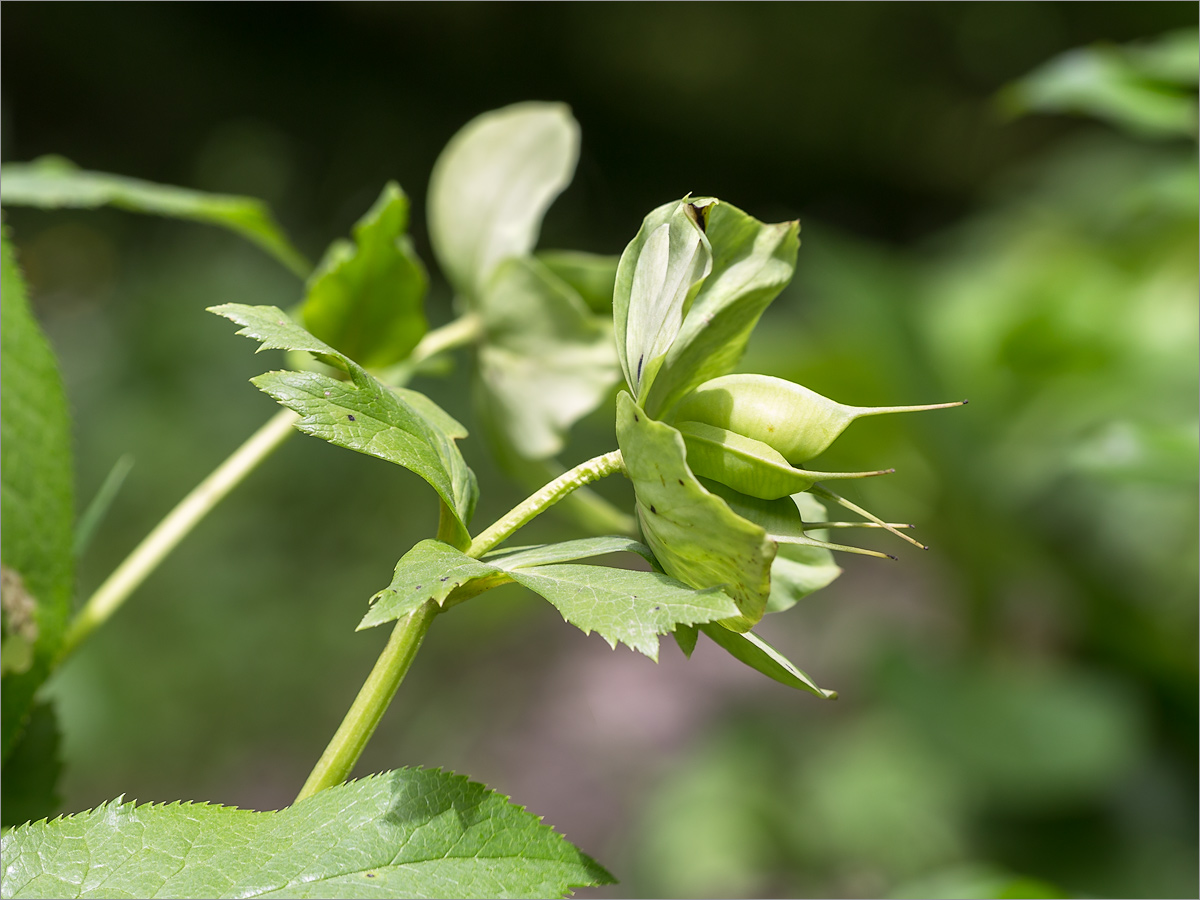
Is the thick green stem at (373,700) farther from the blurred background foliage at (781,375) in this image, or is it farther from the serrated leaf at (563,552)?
the blurred background foliage at (781,375)

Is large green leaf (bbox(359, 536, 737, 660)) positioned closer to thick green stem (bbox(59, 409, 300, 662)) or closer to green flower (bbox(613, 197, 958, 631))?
green flower (bbox(613, 197, 958, 631))

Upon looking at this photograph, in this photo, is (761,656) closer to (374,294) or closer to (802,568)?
(802,568)

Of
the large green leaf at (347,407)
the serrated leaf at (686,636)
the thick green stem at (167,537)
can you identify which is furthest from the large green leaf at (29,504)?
the serrated leaf at (686,636)

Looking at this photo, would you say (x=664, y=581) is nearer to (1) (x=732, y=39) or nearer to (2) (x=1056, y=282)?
(2) (x=1056, y=282)

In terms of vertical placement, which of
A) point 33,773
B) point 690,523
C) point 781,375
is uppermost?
point 690,523

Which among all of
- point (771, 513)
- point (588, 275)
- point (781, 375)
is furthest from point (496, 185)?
point (781, 375)
